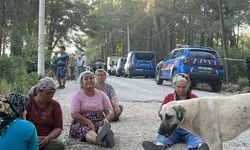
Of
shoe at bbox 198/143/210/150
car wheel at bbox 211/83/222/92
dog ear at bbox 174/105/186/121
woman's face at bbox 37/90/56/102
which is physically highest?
woman's face at bbox 37/90/56/102

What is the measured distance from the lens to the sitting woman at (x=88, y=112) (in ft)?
25.2

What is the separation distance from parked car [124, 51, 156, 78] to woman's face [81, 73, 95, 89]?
88.6 feet

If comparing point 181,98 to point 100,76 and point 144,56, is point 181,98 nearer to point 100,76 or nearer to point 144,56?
point 100,76

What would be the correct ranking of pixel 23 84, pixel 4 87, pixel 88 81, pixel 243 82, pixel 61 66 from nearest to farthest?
pixel 88 81 → pixel 4 87 → pixel 23 84 → pixel 61 66 → pixel 243 82

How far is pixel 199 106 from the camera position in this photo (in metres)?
6.26

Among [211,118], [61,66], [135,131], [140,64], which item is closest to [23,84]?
[61,66]

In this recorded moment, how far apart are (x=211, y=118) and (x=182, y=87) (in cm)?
89

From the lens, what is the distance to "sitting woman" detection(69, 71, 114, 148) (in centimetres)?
769

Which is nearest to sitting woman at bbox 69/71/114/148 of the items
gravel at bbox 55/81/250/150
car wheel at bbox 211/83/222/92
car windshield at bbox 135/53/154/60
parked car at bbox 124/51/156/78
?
gravel at bbox 55/81/250/150

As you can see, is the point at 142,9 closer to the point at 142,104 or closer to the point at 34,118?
the point at 142,104

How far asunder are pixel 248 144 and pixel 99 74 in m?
3.03

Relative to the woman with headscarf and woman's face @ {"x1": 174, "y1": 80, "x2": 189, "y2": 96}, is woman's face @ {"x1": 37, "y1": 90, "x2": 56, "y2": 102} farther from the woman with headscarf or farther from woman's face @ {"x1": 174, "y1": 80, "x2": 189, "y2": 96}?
the woman with headscarf

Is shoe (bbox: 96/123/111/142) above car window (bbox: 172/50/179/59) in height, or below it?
below

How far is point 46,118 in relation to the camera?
622 cm
